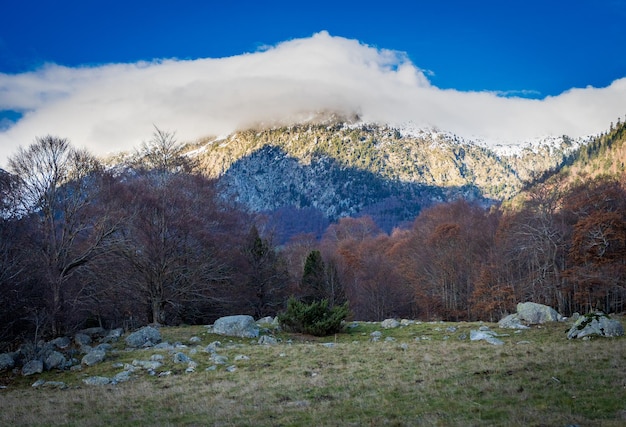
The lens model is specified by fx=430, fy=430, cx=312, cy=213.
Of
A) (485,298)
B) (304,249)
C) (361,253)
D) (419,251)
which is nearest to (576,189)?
(485,298)

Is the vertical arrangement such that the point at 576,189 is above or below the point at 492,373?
above

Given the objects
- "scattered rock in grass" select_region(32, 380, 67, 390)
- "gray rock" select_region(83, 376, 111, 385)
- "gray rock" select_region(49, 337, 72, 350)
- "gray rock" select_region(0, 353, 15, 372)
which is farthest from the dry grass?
"gray rock" select_region(49, 337, 72, 350)

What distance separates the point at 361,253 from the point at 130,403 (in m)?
64.8

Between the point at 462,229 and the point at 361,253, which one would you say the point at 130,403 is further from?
the point at 361,253

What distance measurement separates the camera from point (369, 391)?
1362 cm

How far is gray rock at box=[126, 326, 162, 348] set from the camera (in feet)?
80.6

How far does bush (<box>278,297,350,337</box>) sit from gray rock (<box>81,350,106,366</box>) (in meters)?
12.3

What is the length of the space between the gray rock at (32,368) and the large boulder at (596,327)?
25.3 meters

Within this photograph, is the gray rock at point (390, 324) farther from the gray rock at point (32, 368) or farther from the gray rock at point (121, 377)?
the gray rock at point (32, 368)

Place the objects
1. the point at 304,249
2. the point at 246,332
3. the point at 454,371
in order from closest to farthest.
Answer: the point at 454,371
the point at 246,332
the point at 304,249

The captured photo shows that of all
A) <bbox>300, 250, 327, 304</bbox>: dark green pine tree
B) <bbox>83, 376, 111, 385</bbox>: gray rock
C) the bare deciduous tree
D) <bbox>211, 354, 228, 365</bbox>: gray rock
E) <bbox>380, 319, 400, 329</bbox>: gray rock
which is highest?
the bare deciduous tree

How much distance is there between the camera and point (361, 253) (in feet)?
252

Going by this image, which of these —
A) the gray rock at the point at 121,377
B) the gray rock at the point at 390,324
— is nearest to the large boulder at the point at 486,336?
the gray rock at the point at 390,324

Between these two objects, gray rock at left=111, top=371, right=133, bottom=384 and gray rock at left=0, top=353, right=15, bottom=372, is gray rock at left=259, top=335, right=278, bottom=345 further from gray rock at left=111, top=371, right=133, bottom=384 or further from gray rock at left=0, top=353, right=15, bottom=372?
gray rock at left=0, top=353, right=15, bottom=372
